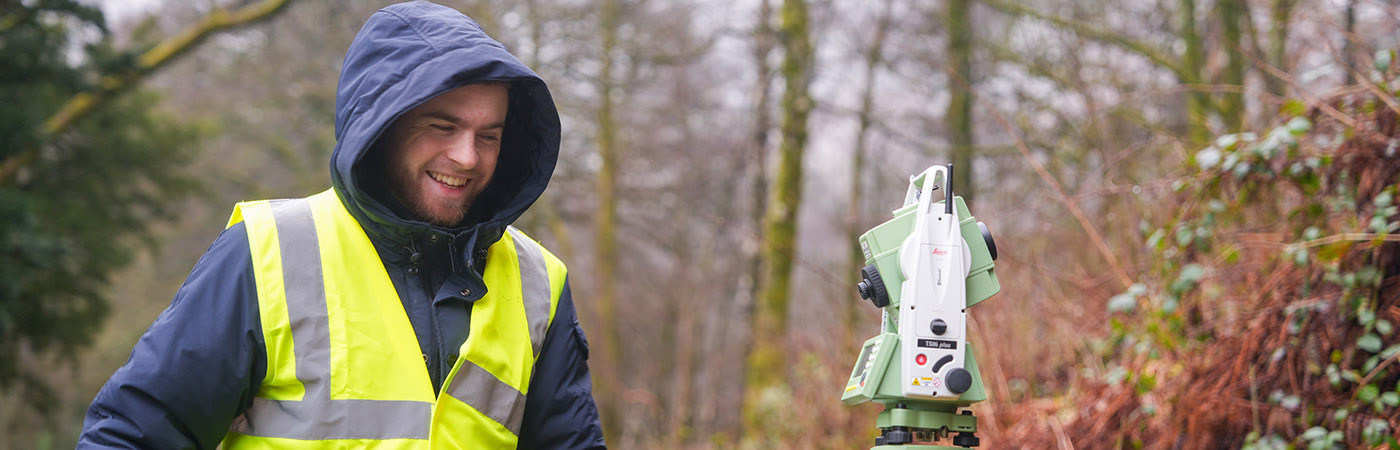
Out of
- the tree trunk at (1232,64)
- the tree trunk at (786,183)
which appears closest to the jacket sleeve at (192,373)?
the tree trunk at (1232,64)

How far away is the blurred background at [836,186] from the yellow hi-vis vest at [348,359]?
2.41 meters

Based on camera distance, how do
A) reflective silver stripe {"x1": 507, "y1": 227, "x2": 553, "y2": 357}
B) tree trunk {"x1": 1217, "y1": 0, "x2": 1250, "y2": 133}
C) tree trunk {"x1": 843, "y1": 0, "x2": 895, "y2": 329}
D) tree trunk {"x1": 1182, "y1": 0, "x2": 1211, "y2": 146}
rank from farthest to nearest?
1. tree trunk {"x1": 843, "y1": 0, "x2": 895, "y2": 329}
2. tree trunk {"x1": 1182, "y1": 0, "x2": 1211, "y2": 146}
3. tree trunk {"x1": 1217, "y1": 0, "x2": 1250, "y2": 133}
4. reflective silver stripe {"x1": 507, "y1": 227, "x2": 553, "y2": 357}

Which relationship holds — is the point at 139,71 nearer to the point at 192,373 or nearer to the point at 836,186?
the point at 192,373

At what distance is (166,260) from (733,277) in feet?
27.0

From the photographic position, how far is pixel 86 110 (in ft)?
27.8

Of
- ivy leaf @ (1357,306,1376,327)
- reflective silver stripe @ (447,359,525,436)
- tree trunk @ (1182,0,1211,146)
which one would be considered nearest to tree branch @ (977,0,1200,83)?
tree trunk @ (1182,0,1211,146)

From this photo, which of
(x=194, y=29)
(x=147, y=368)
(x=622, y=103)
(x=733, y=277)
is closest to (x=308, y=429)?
(x=147, y=368)

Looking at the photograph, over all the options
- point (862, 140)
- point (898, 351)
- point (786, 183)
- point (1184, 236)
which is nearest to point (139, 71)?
point (786, 183)

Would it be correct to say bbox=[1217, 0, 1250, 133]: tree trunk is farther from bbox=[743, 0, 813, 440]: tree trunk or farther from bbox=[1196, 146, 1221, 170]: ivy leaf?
bbox=[743, 0, 813, 440]: tree trunk

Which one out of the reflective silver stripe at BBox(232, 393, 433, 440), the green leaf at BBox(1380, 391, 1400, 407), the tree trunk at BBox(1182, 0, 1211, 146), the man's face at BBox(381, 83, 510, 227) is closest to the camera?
the reflective silver stripe at BBox(232, 393, 433, 440)

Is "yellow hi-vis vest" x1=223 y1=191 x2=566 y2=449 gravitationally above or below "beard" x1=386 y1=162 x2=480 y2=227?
below

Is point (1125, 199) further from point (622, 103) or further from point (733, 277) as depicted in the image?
point (733, 277)

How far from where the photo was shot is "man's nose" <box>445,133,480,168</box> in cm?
237

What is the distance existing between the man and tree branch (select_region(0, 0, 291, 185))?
623 cm
